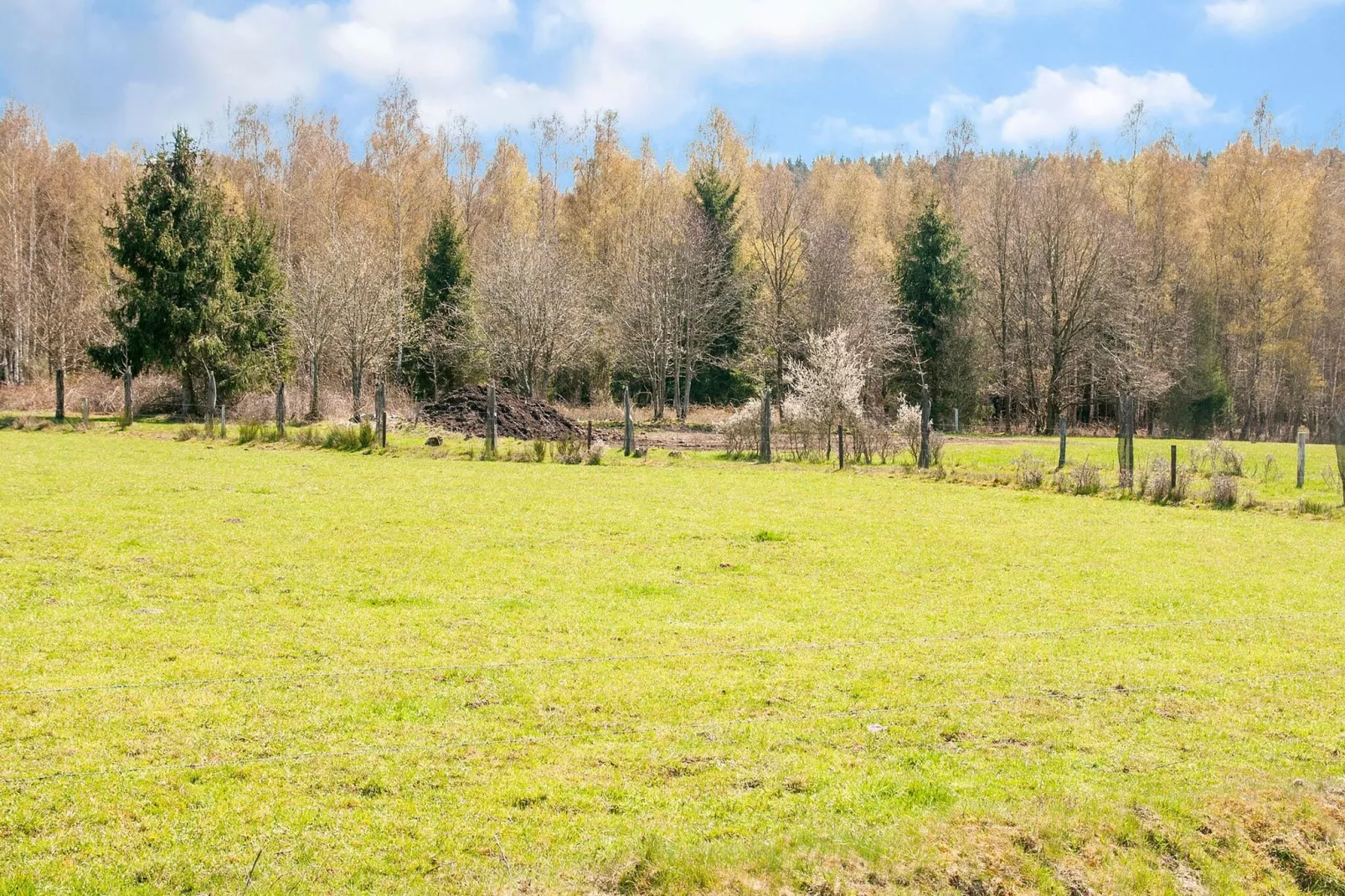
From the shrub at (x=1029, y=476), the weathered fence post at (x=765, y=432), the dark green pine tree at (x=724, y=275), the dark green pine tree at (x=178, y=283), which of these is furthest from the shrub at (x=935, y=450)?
the dark green pine tree at (x=178, y=283)

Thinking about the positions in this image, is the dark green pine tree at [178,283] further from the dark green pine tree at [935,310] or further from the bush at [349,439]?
the dark green pine tree at [935,310]

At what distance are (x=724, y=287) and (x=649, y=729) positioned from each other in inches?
1973

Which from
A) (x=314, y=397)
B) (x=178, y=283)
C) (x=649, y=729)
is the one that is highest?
(x=178, y=283)

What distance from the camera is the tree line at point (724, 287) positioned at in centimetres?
4675

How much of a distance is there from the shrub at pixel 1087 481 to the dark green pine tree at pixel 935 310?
3072cm

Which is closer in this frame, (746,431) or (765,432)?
(765,432)

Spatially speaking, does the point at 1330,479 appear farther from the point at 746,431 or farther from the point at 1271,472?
the point at 746,431

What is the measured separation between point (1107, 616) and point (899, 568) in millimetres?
2912

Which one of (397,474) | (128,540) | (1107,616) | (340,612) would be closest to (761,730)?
(340,612)

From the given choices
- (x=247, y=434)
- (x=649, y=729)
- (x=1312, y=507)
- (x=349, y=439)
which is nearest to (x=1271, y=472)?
(x=1312, y=507)

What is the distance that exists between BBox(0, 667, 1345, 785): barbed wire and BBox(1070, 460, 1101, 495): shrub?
1372cm

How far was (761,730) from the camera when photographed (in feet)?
22.0

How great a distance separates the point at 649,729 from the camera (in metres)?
6.67

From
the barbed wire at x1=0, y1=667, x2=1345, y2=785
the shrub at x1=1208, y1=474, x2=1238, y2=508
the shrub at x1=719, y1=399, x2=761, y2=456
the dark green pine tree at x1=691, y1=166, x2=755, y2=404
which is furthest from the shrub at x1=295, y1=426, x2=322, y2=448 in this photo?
the dark green pine tree at x1=691, y1=166, x2=755, y2=404
